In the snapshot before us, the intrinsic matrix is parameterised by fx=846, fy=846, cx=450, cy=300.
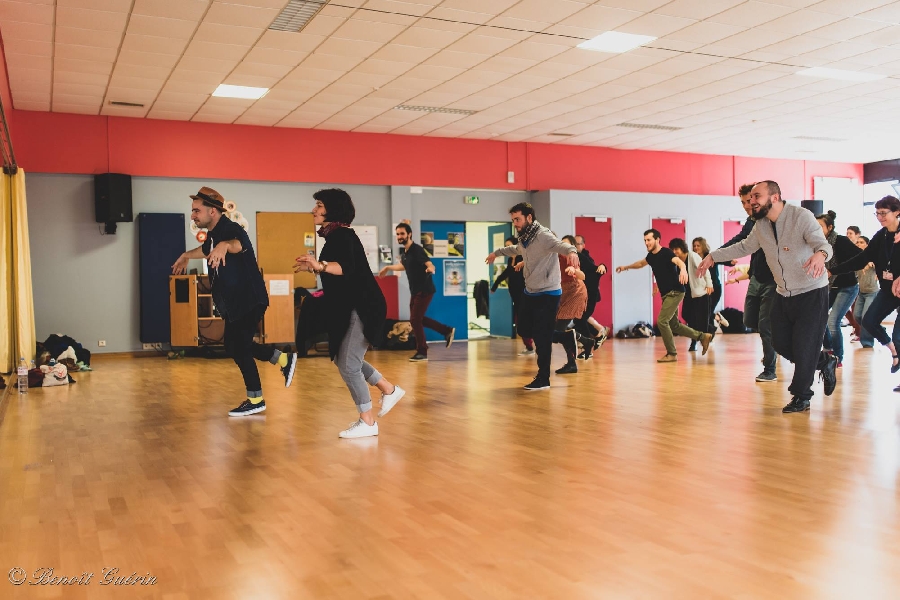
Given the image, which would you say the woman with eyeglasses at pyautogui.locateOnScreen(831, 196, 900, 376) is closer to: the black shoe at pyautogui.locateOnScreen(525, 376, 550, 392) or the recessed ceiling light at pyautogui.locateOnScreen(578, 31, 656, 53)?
the black shoe at pyautogui.locateOnScreen(525, 376, 550, 392)

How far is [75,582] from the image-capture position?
2.55 m

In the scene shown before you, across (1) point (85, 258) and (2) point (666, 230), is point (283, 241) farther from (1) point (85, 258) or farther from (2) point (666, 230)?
(2) point (666, 230)

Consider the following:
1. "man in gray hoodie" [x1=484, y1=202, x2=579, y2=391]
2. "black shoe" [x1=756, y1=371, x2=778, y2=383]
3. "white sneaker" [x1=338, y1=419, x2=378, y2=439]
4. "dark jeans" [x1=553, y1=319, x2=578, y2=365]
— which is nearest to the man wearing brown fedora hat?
"white sneaker" [x1=338, y1=419, x2=378, y2=439]

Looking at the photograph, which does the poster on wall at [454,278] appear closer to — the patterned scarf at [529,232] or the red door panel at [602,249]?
the red door panel at [602,249]

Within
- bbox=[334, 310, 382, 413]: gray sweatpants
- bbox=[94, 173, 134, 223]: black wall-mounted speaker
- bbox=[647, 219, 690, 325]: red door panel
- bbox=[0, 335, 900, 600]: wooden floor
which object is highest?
bbox=[94, 173, 134, 223]: black wall-mounted speaker

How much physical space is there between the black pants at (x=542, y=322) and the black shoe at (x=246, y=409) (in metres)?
2.30

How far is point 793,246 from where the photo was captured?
5.47 metres

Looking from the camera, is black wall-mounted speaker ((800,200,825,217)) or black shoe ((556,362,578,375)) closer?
black shoe ((556,362,578,375))

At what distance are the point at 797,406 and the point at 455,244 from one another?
28.5 feet

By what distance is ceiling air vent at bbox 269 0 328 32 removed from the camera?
6.86m

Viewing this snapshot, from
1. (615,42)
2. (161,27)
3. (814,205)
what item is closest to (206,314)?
(161,27)

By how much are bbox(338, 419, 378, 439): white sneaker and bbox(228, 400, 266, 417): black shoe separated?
3.87 ft

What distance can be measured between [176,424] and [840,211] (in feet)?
50.1

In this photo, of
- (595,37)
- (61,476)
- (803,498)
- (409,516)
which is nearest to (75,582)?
(409,516)
